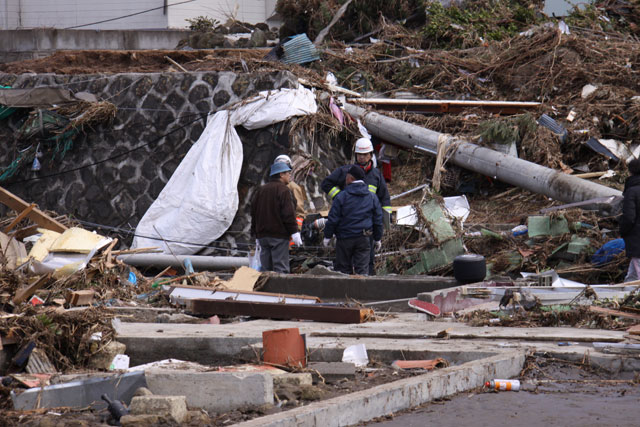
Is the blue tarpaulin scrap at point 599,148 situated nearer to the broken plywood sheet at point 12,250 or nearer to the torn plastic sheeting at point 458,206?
the torn plastic sheeting at point 458,206

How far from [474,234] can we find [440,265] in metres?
0.87

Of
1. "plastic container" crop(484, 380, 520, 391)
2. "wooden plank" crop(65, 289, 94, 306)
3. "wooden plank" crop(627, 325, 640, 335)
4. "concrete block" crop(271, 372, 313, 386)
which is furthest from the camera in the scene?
"wooden plank" crop(65, 289, 94, 306)

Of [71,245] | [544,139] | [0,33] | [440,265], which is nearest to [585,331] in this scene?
[440,265]

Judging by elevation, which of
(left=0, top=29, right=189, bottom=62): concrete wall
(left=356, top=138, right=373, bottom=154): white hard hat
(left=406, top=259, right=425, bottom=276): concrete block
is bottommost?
(left=406, top=259, right=425, bottom=276): concrete block

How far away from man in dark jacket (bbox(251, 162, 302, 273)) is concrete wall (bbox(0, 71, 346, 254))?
9.91 ft

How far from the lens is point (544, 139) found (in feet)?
45.3

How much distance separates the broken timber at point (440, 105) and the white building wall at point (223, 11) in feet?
31.1

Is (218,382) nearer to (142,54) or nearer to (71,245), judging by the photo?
(71,245)

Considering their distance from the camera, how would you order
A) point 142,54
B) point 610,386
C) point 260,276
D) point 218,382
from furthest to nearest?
point 142,54, point 260,276, point 610,386, point 218,382

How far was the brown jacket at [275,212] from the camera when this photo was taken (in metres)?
10.7

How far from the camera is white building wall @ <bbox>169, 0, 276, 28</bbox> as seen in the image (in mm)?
24641

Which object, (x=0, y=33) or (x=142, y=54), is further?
(x=0, y=33)

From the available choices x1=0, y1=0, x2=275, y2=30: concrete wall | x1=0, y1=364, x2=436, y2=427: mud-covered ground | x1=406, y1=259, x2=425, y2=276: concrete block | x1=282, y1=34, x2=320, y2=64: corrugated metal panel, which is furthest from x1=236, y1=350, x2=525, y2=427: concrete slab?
x1=0, y1=0, x2=275, y2=30: concrete wall

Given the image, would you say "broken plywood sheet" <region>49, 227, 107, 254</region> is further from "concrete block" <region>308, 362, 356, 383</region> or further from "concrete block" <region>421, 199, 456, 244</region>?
"concrete block" <region>308, 362, 356, 383</region>
